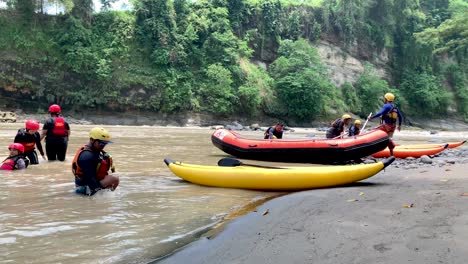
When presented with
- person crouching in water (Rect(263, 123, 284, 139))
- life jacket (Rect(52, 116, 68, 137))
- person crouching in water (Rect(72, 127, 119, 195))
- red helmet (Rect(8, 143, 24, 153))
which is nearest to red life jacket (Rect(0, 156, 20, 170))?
red helmet (Rect(8, 143, 24, 153))

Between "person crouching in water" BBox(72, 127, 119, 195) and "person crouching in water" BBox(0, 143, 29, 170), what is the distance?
2.44m

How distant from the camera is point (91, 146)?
482cm

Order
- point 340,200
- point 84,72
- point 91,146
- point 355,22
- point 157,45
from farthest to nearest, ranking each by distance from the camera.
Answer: point 355,22 → point 157,45 → point 84,72 → point 91,146 → point 340,200

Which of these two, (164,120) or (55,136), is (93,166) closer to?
(55,136)

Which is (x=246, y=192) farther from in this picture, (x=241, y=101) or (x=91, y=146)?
(x=241, y=101)

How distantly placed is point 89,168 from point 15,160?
9.05 feet

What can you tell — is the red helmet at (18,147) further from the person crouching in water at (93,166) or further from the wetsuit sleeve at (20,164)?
the person crouching in water at (93,166)

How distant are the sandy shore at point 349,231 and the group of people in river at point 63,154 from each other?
6.73 feet

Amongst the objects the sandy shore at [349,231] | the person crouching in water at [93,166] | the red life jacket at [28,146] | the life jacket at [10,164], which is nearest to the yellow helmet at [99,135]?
the person crouching in water at [93,166]

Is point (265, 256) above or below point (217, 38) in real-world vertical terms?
below

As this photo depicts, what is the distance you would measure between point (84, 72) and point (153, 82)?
16.5 ft

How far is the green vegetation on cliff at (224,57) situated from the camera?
29.6 m

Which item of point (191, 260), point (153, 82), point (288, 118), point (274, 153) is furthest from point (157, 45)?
point (191, 260)

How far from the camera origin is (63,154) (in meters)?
8.12
